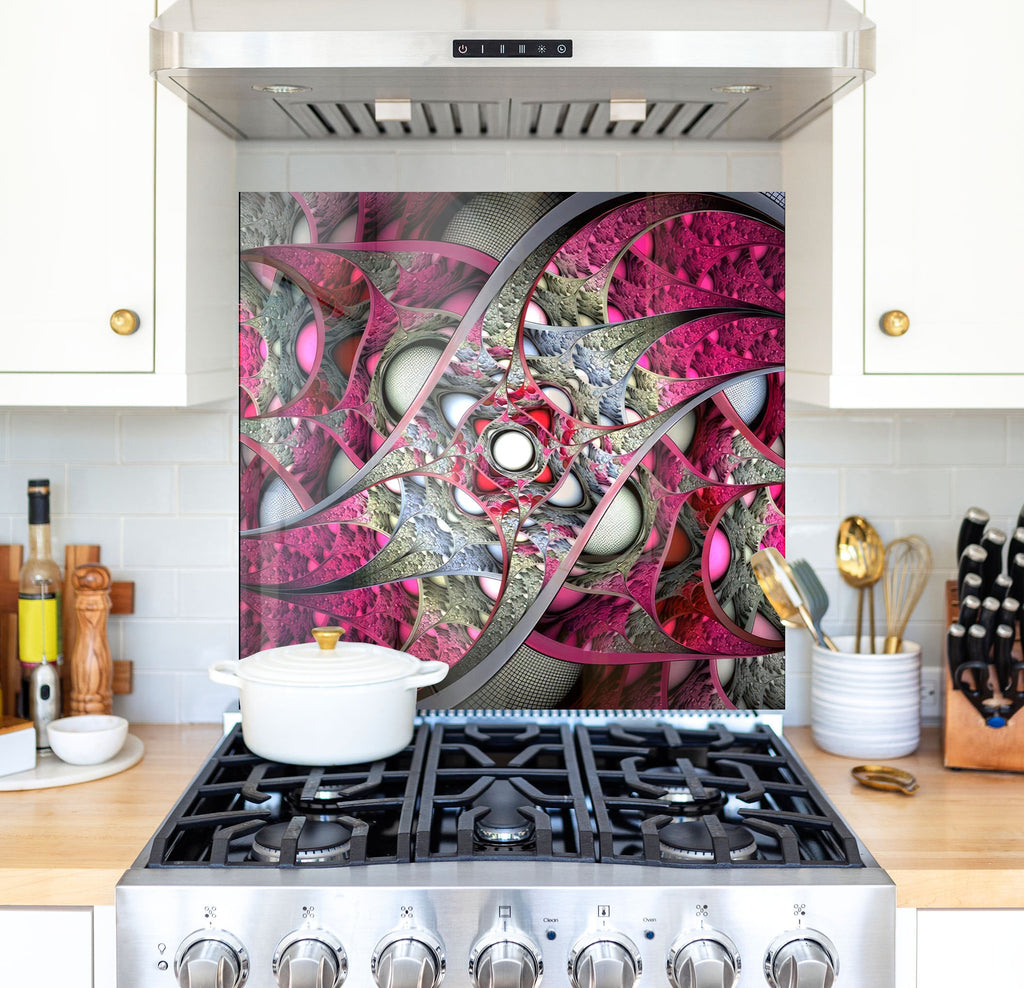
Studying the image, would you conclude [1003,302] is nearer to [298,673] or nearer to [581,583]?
[581,583]

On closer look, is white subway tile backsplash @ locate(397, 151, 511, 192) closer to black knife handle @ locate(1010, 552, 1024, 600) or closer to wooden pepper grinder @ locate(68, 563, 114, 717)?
wooden pepper grinder @ locate(68, 563, 114, 717)

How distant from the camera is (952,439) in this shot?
2.15 meters

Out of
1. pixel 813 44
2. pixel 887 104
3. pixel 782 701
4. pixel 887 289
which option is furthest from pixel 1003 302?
pixel 782 701

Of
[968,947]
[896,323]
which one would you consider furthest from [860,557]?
[968,947]

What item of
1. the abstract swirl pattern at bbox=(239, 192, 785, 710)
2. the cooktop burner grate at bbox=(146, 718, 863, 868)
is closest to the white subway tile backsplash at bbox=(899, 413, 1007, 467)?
the abstract swirl pattern at bbox=(239, 192, 785, 710)

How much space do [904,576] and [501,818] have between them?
0.95m

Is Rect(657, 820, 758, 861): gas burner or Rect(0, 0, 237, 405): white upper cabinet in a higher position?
Rect(0, 0, 237, 405): white upper cabinet

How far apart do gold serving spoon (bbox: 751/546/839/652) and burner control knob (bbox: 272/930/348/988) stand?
1.00 metres

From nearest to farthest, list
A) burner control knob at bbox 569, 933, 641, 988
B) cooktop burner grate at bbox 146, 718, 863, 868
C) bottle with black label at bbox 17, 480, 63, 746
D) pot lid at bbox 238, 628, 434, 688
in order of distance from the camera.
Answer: burner control knob at bbox 569, 933, 641, 988 → cooktop burner grate at bbox 146, 718, 863, 868 → pot lid at bbox 238, 628, 434, 688 → bottle with black label at bbox 17, 480, 63, 746

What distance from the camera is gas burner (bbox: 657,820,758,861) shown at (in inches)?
60.7

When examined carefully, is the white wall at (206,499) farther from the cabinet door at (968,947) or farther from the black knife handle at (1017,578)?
the cabinet door at (968,947)

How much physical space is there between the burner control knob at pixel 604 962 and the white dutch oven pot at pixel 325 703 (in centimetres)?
50

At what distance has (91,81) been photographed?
171 centimetres

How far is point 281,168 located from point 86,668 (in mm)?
962
